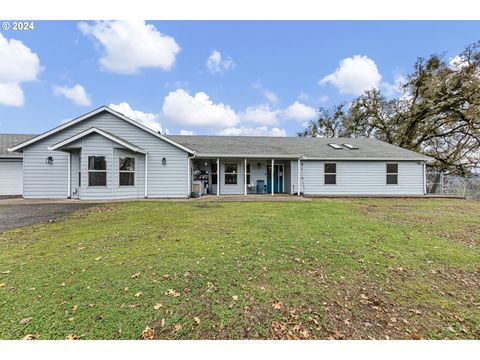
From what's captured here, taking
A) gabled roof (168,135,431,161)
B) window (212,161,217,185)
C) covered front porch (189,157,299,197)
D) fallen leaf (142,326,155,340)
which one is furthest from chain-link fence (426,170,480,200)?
fallen leaf (142,326,155,340)

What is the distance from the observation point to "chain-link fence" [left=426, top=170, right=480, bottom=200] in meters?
15.7

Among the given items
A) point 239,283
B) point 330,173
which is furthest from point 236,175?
point 239,283

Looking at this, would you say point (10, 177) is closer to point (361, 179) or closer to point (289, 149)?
point (289, 149)

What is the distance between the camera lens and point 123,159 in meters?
12.3

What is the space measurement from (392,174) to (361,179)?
2.36 meters

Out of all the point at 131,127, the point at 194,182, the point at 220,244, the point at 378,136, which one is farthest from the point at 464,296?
the point at 378,136

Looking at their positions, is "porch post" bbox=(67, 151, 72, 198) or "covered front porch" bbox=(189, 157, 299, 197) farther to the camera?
"covered front porch" bbox=(189, 157, 299, 197)

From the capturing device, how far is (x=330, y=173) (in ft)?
52.5

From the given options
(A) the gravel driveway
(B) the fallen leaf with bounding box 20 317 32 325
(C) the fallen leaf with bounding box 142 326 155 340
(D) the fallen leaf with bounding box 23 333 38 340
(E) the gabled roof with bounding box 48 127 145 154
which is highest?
(E) the gabled roof with bounding box 48 127 145 154

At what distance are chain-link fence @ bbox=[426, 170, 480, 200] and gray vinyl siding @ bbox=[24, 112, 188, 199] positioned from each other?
1857 centimetres

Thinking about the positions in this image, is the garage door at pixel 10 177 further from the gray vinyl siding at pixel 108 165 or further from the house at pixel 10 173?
the gray vinyl siding at pixel 108 165

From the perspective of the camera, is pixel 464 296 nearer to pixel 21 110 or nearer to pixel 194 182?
pixel 194 182

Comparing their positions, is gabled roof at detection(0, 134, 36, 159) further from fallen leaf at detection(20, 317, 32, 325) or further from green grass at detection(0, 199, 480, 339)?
fallen leaf at detection(20, 317, 32, 325)

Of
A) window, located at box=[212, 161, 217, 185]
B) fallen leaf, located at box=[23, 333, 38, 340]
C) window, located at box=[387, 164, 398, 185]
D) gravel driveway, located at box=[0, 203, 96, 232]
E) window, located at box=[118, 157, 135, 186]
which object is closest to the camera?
fallen leaf, located at box=[23, 333, 38, 340]
